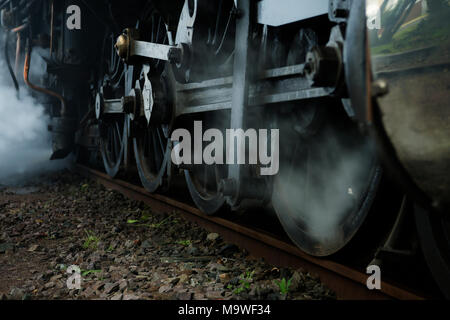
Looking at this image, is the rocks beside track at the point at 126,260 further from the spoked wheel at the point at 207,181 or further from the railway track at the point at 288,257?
the spoked wheel at the point at 207,181

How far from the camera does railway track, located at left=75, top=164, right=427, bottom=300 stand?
170 centimetres

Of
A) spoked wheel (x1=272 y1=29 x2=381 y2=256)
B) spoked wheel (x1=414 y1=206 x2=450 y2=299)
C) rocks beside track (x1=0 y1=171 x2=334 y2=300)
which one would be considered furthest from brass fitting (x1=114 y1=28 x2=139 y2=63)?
spoked wheel (x1=414 y1=206 x2=450 y2=299)

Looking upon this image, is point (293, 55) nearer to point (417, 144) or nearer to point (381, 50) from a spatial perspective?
point (381, 50)

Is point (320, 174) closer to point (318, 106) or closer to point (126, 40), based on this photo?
point (318, 106)

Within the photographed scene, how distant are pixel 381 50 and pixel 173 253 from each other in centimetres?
173

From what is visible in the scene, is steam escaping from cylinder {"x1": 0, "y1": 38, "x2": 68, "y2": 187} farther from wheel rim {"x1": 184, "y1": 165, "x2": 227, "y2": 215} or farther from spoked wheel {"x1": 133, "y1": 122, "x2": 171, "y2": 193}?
wheel rim {"x1": 184, "y1": 165, "x2": 227, "y2": 215}

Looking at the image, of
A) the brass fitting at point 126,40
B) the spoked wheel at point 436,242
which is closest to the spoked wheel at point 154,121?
the brass fitting at point 126,40

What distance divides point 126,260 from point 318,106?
141 centimetres

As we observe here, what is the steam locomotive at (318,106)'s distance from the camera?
131 cm

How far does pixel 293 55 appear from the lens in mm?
2162

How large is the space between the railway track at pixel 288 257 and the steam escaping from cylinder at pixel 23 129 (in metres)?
4.77

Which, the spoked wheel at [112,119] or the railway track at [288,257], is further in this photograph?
the spoked wheel at [112,119]

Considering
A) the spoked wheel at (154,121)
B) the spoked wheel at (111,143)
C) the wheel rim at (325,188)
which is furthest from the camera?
the spoked wheel at (111,143)

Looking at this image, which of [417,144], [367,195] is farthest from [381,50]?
[367,195]
